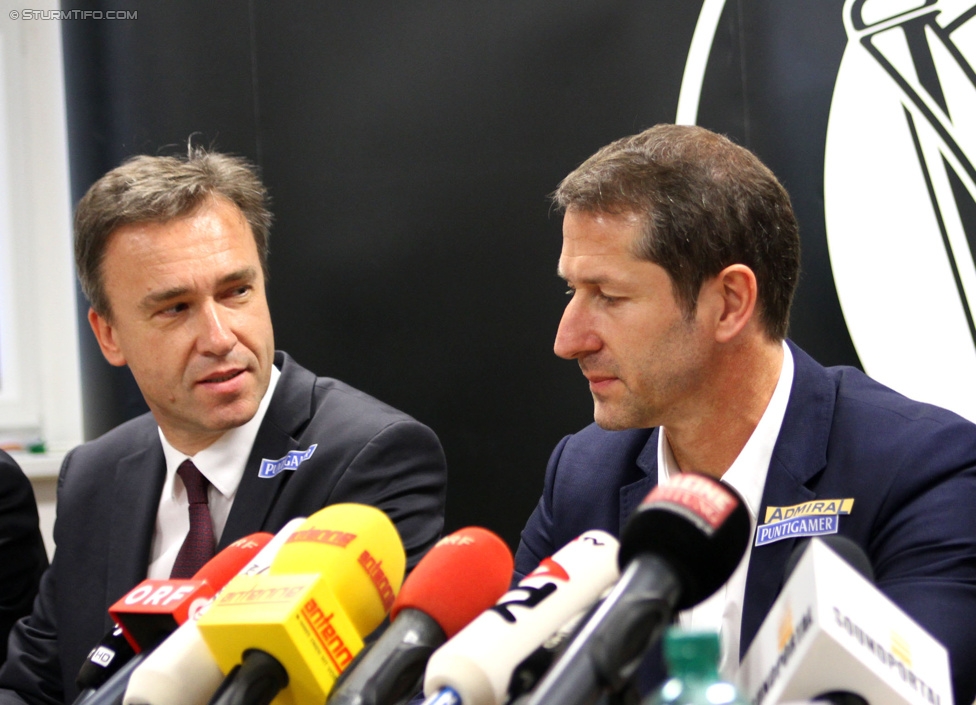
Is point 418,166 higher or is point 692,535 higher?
point 418,166

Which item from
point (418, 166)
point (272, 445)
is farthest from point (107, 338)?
point (418, 166)

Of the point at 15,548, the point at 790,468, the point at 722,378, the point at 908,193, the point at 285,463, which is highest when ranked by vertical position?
the point at 908,193

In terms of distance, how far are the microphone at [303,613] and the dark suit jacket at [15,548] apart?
5.49 feet

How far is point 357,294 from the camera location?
2840mm

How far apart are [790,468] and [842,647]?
2.98ft

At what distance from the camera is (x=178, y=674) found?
3.12ft

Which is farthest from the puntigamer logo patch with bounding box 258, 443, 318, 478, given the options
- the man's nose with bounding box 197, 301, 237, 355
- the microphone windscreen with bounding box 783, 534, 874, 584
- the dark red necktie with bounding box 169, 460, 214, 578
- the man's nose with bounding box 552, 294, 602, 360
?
the microphone windscreen with bounding box 783, 534, 874, 584

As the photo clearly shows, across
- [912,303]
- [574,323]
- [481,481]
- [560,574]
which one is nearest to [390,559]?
[560,574]

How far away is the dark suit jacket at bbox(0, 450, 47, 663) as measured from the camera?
2418 millimetres

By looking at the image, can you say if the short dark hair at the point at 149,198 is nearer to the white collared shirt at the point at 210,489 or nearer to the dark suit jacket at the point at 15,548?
the white collared shirt at the point at 210,489

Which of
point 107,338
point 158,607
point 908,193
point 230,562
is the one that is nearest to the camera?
point 158,607

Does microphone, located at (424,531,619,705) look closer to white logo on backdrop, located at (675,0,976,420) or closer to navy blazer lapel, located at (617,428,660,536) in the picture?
navy blazer lapel, located at (617,428,660,536)

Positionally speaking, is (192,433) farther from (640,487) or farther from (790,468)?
(790,468)

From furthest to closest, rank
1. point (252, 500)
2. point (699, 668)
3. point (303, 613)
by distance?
point (252, 500)
point (303, 613)
point (699, 668)
